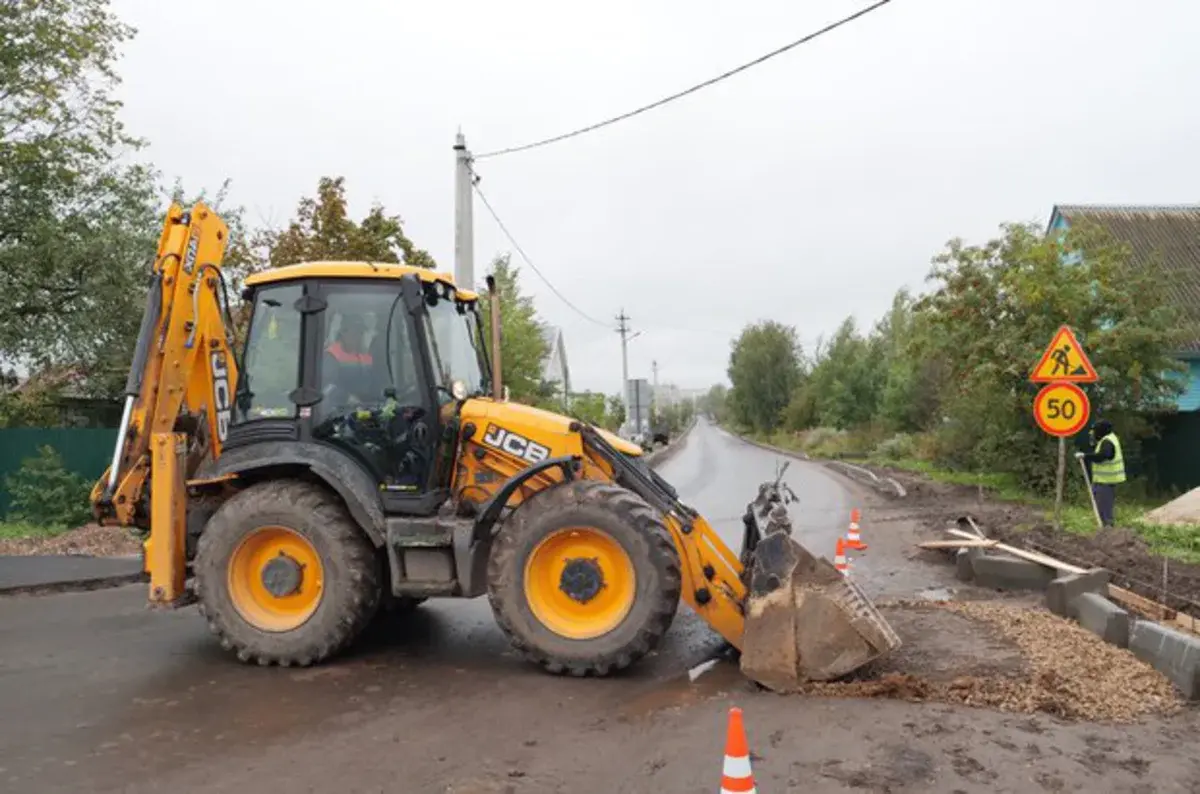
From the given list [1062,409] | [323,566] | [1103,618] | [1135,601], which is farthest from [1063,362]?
[323,566]

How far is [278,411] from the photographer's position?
6711mm

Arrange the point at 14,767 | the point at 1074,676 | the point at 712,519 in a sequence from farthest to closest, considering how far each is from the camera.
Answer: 1. the point at 712,519
2. the point at 1074,676
3. the point at 14,767

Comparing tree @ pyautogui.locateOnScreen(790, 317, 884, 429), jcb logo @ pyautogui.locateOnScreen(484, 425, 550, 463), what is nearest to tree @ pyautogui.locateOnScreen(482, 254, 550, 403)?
jcb logo @ pyautogui.locateOnScreen(484, 425, 550, 463)

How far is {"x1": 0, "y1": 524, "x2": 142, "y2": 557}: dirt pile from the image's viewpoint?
463 inches

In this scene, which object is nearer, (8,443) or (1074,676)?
(1074,676)

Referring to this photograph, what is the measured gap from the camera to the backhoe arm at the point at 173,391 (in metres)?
6.55

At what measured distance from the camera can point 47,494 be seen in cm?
1337

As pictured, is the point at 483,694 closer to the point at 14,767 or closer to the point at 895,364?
the point at 14,767

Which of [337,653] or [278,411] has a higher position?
[278,411]

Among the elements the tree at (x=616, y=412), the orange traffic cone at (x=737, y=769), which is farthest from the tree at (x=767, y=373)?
the orange traffic cone at (x=737, y=769)

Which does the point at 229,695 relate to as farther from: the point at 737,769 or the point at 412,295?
the point at 737,769

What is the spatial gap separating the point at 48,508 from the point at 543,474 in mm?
10611

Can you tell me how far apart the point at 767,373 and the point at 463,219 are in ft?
197

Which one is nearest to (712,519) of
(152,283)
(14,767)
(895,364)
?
(152,283)
